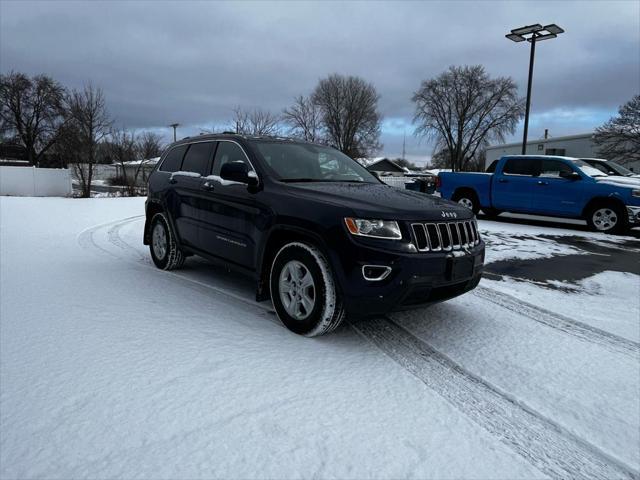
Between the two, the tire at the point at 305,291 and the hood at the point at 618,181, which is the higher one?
the hood at the point at 618,181

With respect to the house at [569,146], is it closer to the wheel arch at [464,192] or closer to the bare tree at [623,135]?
the bare tree at [623,135]

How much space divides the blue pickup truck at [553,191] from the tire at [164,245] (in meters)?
8.58

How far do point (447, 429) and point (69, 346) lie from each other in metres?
2.43

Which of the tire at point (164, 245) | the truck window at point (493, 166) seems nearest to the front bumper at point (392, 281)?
the tire at point (164, 245)

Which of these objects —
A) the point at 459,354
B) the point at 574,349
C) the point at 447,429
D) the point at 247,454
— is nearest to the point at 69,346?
the point at 247,454

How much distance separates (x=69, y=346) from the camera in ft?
9.41

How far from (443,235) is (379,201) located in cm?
54

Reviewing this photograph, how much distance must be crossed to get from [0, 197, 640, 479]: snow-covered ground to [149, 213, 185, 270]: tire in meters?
0.76

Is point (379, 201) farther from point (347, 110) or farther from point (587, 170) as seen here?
point (347, 110)

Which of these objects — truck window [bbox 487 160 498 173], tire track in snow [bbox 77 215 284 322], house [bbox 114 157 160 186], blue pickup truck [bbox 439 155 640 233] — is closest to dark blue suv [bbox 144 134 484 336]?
tire track in snow [bbox 77 215 284 322]

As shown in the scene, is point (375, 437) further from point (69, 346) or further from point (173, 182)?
point (173, 182)

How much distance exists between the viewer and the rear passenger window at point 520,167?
34.6 ft

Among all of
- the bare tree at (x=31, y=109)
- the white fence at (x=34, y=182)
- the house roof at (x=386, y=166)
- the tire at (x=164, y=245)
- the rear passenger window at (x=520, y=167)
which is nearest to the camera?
the tire at (x=164, y=245)

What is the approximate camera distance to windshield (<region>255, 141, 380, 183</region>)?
397cm
